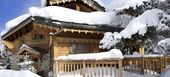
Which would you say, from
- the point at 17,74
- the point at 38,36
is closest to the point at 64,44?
the point at 38,36

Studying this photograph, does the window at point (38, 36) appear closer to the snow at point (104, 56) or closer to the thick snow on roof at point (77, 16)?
the thick snow on roof at point (77, 16)

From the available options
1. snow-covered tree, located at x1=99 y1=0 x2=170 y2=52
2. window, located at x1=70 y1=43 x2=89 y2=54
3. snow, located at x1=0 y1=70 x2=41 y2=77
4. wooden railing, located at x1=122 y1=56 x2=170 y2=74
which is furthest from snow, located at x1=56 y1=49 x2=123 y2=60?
window, located at x1=70 y1=43 x2=89 y2=54

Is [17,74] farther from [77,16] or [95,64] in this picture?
[77,16]

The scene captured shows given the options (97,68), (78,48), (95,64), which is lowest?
(97,68)

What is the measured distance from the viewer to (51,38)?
792 inches

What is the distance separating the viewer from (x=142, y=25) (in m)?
15.0

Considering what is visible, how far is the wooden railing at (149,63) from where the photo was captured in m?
17.6

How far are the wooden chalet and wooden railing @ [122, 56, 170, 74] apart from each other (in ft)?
11.8

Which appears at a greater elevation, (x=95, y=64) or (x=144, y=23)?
(x=144, y=23)

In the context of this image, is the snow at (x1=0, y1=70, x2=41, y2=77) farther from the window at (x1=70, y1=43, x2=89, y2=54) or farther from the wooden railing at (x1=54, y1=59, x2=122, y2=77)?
the window at (x1=70, y1=43, x2=89, y2=54)

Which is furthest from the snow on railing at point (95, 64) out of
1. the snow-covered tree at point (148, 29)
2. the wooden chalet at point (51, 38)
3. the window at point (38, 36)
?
the window at point (38, 36)

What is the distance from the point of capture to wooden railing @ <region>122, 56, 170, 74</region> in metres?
17.6

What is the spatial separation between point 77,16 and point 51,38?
2.74 metres

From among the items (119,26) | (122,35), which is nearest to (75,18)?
(119,26)
